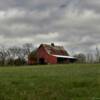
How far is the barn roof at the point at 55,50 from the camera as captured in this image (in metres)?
86.7

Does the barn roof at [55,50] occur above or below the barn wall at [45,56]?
above

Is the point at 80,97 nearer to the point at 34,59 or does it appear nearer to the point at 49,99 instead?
the point at 49,99

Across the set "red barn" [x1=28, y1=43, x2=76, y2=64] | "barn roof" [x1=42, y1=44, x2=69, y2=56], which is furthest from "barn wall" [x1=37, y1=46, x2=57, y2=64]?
"barn roof" [x1=42, y1=44, x2=69, y2=56]

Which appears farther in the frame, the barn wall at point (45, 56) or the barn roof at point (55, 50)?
the barn roof at point (55, 50)

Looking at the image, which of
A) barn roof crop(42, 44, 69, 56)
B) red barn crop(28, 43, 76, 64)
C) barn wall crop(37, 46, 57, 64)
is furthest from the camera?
barn roof crop(42, 44, 69, 56)

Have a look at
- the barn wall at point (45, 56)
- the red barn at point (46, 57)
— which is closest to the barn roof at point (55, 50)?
the red barn at point (46, 57)

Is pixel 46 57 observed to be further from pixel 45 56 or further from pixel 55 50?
pixel 55 50

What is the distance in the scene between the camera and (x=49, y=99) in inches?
492

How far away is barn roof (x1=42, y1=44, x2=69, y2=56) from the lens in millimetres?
86688

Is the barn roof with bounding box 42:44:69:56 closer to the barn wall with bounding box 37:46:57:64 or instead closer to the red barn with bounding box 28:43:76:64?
the red barn with bounding box 28:43:76:64

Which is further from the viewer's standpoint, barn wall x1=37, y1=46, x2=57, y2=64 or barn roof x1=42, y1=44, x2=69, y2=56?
barn roof x1=42, y1=44, x2=69, y2=56

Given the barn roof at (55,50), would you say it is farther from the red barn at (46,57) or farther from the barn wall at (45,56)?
the barn wall at (45,56)

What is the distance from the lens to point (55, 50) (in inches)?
3570

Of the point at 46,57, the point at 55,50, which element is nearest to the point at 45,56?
the point at 46,57
